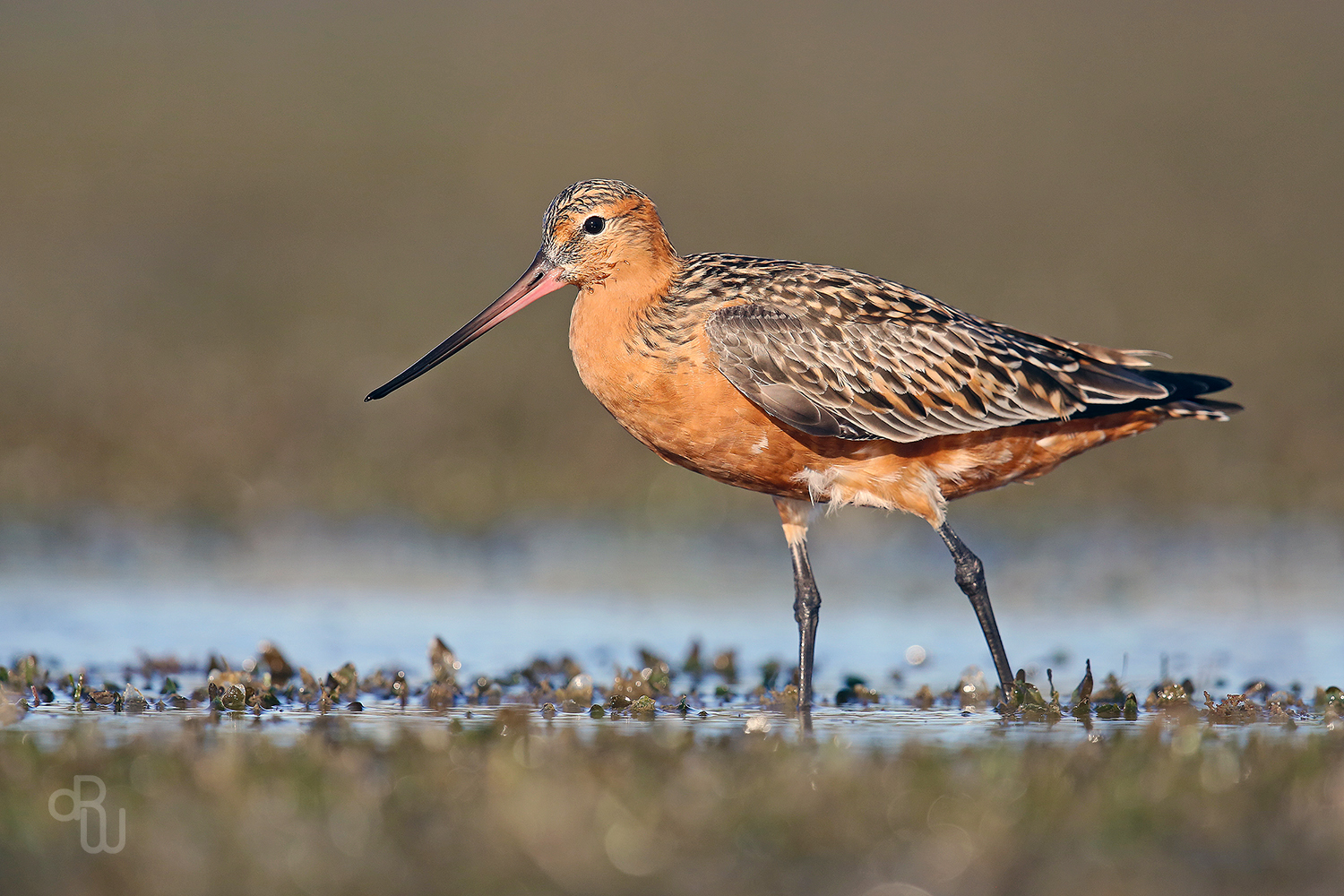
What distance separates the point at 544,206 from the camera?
25047 millimetres

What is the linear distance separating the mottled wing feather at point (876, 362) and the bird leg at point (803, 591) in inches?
26.6

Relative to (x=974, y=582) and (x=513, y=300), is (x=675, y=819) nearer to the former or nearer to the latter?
(x=974, y=582)

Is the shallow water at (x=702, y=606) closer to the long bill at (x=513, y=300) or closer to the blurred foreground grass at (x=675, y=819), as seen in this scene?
the blurred foreground grass at (x=675, y=819)

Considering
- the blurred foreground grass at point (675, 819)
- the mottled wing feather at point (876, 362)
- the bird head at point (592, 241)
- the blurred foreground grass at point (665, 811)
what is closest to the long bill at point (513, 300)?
the bird head at point (592, 241)

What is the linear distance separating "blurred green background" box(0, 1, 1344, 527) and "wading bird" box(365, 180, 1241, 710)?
4.27m

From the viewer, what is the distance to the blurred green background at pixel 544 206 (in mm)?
13258

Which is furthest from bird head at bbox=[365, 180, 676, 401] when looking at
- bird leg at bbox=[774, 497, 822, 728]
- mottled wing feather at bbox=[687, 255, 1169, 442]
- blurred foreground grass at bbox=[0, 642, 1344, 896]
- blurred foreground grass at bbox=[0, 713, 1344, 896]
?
blurred foreground grass at bbox=[0, 713, 1344, 896]

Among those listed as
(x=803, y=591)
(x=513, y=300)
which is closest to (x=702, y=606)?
(x=803, y=591)

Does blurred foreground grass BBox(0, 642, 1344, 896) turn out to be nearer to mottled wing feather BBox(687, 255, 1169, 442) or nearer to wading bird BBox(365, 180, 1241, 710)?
wading bird BBox(365, 180, 1241, 710)

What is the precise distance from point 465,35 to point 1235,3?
20.1 metres

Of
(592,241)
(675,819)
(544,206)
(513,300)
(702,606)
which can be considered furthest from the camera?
(544,206)

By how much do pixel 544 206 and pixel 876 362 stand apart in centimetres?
1769

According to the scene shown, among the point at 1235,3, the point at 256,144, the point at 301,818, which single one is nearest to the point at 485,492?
the point at 301,818

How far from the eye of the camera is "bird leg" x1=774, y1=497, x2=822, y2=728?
25.2 ft
